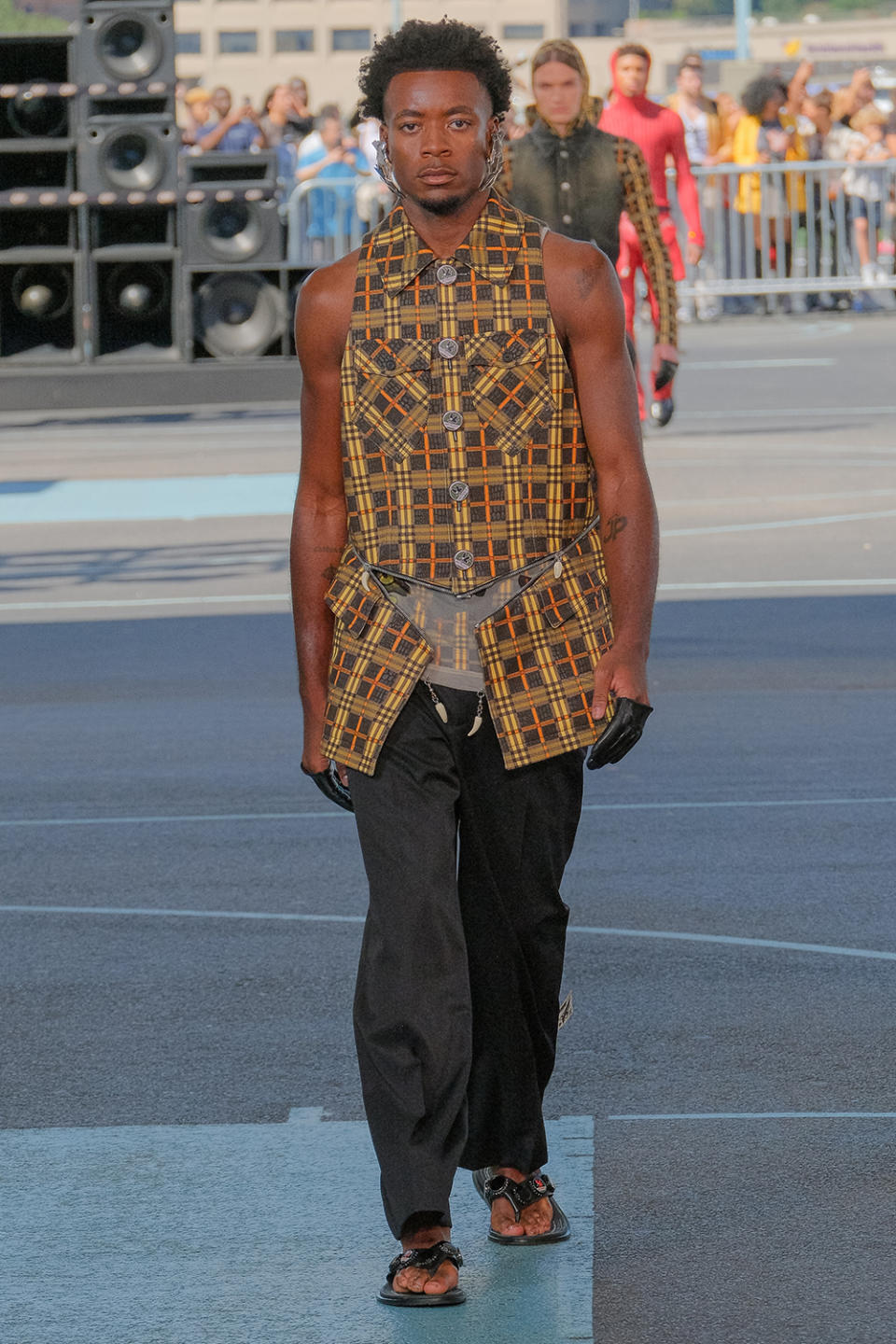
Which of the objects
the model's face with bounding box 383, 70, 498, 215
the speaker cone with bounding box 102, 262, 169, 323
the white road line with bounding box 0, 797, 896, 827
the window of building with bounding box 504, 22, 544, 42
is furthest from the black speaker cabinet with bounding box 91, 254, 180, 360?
the window of building with bounding box 504, 22, 544, 42

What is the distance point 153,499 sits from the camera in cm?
1496

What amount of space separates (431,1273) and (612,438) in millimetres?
1267

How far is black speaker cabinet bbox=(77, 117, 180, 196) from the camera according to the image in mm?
19484

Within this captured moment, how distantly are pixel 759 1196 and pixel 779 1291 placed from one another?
41 centimetres

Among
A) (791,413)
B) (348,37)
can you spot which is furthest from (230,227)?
(348,37)

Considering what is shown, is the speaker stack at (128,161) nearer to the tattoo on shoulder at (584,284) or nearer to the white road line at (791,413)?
the white road line at (791,413)

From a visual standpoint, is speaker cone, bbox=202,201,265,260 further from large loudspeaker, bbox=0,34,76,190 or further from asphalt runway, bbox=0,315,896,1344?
asphalt runway, bbox=0,315,896,1344

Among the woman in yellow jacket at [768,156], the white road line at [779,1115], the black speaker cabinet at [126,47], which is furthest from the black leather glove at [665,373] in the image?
the woman in yellow jacket at [768,156]

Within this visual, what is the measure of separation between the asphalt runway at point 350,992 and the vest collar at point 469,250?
1504 mm

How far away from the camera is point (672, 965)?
586cm

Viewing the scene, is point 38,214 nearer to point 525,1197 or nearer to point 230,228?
point 230,228

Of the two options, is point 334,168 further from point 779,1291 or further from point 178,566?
point 779,1291

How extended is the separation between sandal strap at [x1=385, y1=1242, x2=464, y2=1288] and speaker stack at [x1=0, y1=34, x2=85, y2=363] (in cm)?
1630

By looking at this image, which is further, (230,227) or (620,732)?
(230,227)
